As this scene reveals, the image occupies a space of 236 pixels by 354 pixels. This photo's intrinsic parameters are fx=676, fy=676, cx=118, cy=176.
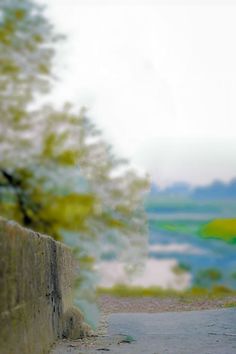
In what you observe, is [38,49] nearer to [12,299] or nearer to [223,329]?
[223,329]

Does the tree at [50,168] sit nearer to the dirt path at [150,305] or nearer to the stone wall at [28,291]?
the dirt path at [150,305]

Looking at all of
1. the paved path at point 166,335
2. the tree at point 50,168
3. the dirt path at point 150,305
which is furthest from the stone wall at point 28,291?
the tree at point 50,168

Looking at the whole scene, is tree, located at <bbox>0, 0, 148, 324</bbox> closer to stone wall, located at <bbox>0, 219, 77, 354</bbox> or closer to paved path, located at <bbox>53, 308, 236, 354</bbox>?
paved path, located at <bbox>53, 308, 236, 354</bbox>

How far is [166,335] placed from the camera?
975 cm

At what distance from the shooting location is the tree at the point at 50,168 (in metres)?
15.3

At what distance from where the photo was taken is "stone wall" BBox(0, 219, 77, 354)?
4.61 metres

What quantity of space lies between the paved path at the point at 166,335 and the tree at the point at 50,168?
243 centimetres

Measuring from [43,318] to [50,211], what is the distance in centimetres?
880

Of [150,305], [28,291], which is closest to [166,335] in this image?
[28,291]

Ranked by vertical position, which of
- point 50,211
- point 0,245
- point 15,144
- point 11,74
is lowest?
point 0,245

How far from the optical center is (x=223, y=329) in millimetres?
10320

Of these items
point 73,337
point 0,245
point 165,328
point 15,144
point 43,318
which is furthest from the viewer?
point 15,144

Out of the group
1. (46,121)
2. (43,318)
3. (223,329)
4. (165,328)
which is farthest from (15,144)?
(43,318)

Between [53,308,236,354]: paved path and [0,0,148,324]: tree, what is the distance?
7.99 ft
